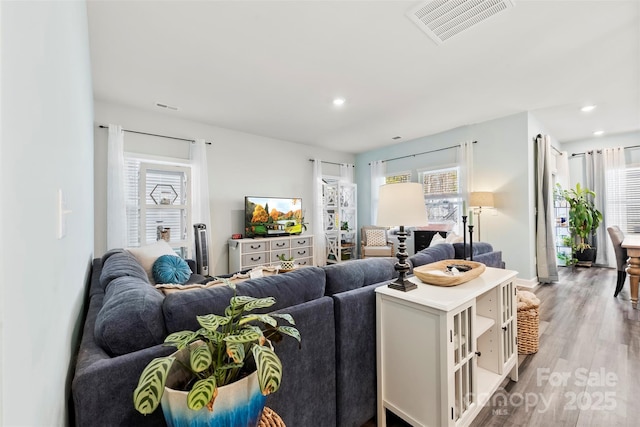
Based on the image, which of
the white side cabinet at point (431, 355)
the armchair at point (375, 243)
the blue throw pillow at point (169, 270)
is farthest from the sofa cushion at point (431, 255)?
the armchair at point (375, 243)

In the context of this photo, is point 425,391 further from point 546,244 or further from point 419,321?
point 546,244

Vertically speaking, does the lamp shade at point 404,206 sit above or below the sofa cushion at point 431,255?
above

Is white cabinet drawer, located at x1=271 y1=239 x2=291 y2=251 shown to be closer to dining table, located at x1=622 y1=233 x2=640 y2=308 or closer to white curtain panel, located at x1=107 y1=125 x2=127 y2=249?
white curtain panel, located at x1=107 y1=125 x2=127 y2=249

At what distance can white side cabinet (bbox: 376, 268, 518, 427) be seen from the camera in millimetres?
1294

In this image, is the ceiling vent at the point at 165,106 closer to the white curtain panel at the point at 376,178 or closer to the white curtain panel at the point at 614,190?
the white curtain panel at the point at 376,178

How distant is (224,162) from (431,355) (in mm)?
4160

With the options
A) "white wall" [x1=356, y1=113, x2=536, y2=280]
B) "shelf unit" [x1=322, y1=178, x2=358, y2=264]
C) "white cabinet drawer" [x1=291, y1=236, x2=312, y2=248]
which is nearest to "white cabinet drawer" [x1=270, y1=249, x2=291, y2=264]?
"white cabinet drawer" [x1=291, y1=236, x2=312, y2=248]

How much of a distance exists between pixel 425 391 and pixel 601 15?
298 cm

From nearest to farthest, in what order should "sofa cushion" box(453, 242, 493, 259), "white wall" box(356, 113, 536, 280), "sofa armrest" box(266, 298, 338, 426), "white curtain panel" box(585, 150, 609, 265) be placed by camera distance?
"sofa armrest" box(266, 298, 338, 426)
"sofa cushion" box(453, 242, 493, 259)
"white wall" box(356, 113, 536, 280)
"white curtain panel" box(585, 150, 609, 265)

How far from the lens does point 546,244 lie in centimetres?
Answer: 408

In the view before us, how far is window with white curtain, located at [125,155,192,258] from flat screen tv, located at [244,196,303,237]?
3.31 ft

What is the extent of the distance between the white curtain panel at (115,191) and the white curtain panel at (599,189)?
8307 mm

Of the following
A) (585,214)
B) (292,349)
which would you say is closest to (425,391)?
(292,349)

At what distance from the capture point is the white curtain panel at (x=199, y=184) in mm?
4105
